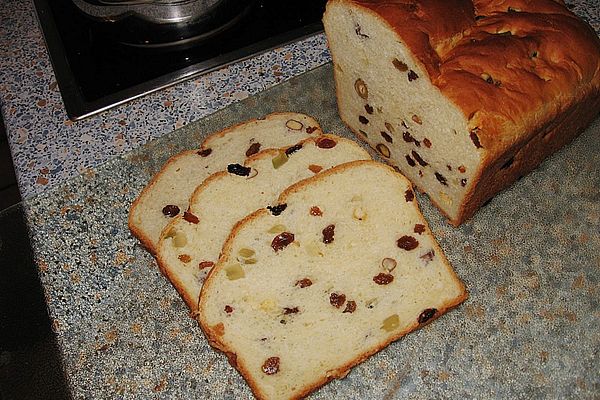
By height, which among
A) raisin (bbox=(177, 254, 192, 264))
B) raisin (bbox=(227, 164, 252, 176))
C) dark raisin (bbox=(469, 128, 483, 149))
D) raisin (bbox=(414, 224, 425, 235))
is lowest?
raisin (bbox=(177, 254, 192, 264))

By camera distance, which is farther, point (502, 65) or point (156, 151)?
point (156, 151)

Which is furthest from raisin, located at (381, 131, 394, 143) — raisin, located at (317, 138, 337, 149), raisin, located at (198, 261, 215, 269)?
raisin, located at (198, 261, 215, 269)

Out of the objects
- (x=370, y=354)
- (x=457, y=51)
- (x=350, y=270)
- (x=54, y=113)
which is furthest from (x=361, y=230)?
(x=54, y=113)

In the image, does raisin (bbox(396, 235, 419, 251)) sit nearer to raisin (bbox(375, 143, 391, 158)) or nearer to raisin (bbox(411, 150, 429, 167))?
raisin (bbox(411, 150, 429, 167))

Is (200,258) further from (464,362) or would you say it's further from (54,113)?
(54,113)

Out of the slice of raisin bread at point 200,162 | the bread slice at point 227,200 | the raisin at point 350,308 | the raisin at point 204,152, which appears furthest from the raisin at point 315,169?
the raisin at point 350,308
